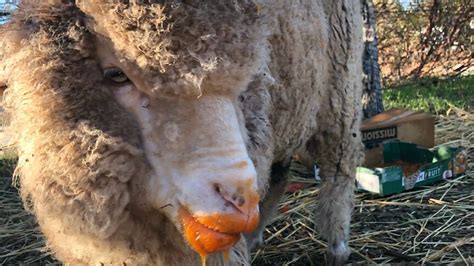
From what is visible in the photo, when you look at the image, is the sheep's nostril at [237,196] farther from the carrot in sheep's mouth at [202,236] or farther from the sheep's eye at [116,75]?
the sheep's eye at [116,75]

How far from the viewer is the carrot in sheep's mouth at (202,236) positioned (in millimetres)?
1508

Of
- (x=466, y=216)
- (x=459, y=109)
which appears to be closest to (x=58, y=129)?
(x=466, y=216)

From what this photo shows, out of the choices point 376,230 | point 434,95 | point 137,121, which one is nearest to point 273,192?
point 376,230

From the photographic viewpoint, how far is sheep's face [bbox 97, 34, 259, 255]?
58.0 inches

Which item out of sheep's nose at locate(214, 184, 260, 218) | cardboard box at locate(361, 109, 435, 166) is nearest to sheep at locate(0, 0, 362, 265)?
sheep's nose at locate(214, 184, 260, 218)

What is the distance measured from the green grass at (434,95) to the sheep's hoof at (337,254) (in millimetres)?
3662

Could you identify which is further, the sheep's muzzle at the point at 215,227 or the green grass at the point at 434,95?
the green grass at the point at 434,95

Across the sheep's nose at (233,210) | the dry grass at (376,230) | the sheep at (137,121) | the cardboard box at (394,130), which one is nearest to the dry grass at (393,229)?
the dry grass at (376,230)

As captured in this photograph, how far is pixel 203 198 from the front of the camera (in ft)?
4.86

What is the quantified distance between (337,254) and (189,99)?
6.98 ft

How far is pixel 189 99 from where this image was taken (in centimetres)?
152

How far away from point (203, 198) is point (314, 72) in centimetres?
151

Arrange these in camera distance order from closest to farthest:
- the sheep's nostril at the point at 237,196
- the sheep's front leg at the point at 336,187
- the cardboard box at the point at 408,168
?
the sheep's nostril at the point at 237,196 → the sheep's front leg at the point at 336,187 → the cardboard box at the point at 408,168

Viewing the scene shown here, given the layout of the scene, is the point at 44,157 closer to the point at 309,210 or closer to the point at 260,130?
the point at 260,130
